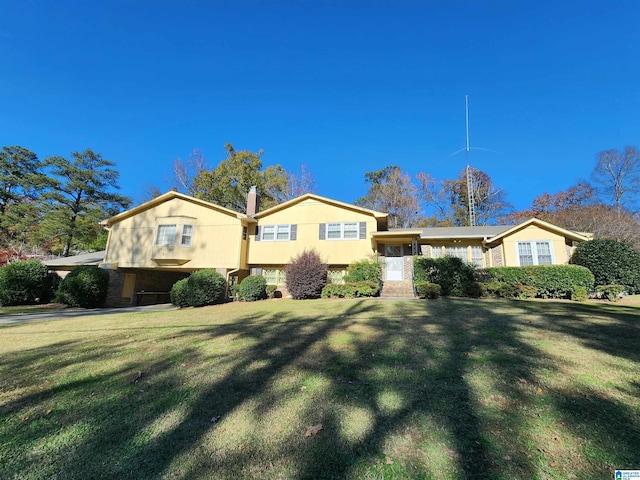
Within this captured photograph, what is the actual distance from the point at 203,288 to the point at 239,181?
17.4m

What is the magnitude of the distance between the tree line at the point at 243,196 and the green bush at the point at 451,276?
1780 centimetres

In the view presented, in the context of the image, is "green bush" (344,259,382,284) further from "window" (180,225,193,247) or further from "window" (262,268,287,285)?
"window" (180,225,193,247)

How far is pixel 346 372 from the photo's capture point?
14.5 ft

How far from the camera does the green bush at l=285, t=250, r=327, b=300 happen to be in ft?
50.0

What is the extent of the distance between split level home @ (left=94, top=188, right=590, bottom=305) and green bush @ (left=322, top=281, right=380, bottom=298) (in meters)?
2.17

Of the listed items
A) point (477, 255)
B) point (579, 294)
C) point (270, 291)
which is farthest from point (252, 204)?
point (579, 294)

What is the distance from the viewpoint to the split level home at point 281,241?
674 inches

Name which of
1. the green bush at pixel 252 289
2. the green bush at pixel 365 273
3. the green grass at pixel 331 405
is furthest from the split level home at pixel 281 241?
the green grass at pixel 331 405

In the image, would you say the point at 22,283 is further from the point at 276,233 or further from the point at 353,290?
the point at 353,290

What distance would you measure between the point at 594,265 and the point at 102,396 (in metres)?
18.6

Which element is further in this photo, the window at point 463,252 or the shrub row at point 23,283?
the window at point 463,252

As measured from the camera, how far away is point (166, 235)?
1875 cm

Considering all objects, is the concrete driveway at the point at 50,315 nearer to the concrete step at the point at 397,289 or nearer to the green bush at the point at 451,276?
the concrete step at the point at 397,289

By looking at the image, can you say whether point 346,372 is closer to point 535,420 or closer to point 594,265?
point 535,420
